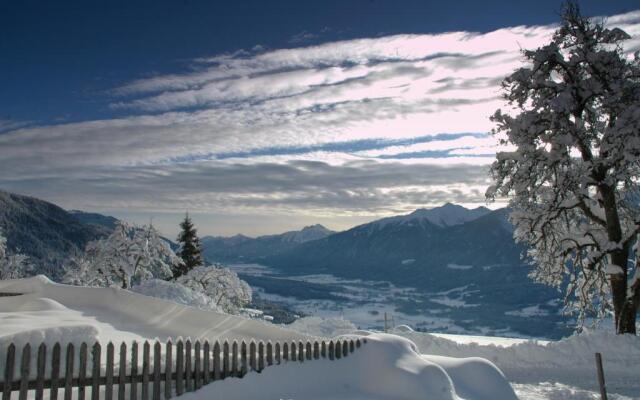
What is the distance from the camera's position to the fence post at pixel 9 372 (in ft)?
26.0

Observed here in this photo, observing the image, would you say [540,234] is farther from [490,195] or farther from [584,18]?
[584,18]

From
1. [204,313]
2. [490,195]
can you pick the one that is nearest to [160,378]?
[204,313]

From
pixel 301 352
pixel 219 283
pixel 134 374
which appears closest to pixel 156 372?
pixel 134 374

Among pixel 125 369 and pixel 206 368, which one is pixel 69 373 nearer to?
pixel 125 369

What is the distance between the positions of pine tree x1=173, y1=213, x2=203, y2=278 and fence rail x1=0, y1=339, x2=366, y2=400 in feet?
151

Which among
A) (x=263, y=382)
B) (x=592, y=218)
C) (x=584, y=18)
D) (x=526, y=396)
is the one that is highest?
(x=584, y=18)

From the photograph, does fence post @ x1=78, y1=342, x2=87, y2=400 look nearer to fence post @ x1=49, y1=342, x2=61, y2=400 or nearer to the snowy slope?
fence post @ x1=49, y1=342, x2=61, y2=400

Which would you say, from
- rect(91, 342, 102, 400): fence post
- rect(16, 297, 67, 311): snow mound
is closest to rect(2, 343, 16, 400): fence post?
rect(91, 342, 102, 400): fence post

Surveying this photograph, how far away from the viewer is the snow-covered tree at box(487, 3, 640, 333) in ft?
61.0

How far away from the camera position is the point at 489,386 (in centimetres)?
1205

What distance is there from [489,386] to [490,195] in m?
10.7

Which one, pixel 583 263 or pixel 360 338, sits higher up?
pixel 583 263

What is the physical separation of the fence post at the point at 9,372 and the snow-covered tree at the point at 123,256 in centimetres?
3850

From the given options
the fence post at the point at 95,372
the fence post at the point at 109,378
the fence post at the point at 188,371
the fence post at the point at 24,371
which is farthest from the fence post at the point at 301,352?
the fence post at the point at 24,371
